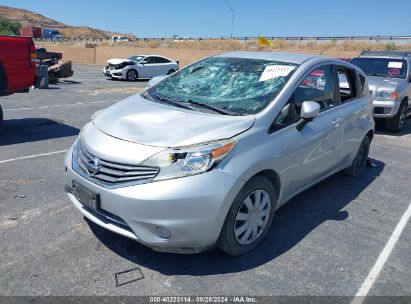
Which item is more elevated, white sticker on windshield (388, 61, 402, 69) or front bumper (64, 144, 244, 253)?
white sticker on windshield (388, 61, 402, 69)

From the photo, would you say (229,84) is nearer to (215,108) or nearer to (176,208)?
(215,108)

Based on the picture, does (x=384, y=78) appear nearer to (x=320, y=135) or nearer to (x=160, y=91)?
(x=320, y=135)

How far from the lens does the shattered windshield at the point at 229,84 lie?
371 centimetres

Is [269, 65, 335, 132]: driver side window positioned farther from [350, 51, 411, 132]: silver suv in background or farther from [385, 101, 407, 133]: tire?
[385, 101, 407, 133]: tire

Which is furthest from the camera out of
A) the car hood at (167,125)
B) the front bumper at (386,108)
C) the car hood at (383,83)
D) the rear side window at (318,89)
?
the car hood at (383,83)

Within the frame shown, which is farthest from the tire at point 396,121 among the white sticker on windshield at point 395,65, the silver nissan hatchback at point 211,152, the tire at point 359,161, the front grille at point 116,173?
the front grille at point 116,173

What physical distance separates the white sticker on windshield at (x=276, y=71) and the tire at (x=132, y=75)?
61.4 feet

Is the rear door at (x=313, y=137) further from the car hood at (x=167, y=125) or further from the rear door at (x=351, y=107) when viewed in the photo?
the car hood at (x=167, y=125)

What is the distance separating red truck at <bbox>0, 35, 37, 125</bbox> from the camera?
6.92 m

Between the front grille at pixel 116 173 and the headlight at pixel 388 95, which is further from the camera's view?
the headlight at pixel 388 95

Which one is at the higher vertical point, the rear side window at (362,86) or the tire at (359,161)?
the rear side window at (362,86)

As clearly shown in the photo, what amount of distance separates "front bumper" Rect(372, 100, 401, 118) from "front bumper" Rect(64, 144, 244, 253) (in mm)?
6765

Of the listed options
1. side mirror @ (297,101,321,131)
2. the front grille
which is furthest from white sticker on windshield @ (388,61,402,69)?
the front grille

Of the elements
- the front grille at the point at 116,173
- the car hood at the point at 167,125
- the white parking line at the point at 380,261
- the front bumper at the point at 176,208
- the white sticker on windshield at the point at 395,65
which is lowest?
the white parking line at the point at 380,261
